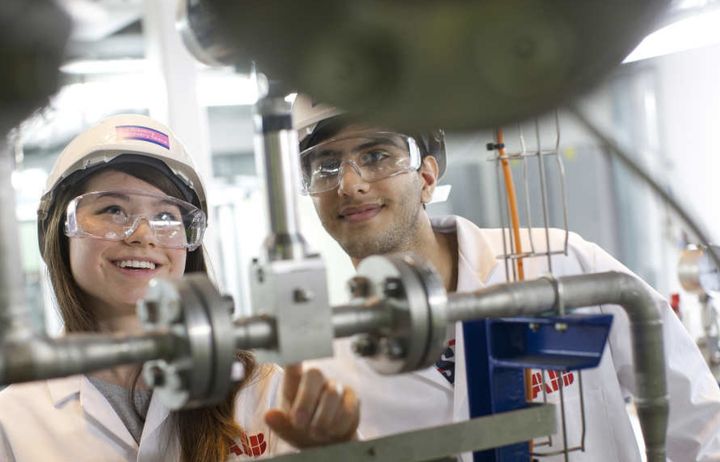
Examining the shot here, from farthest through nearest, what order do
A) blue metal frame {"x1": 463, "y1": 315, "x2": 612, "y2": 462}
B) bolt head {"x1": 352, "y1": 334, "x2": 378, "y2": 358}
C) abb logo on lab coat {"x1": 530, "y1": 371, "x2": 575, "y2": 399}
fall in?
abb logo on lab coat {"x1": 530, "y1": 371, "x2": 575, "y2": 399}
blue metal frame {"x1": 463, "y1": 315, "x2": 612, "y2": 462}
bolt head {"x1": 352, "y1": 334, "x2": 378, "y2": 358}

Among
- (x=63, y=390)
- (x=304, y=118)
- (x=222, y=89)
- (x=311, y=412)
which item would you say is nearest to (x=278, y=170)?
(x=311, y=412)

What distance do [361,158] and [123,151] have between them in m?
0.49

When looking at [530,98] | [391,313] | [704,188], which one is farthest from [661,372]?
[704,188]

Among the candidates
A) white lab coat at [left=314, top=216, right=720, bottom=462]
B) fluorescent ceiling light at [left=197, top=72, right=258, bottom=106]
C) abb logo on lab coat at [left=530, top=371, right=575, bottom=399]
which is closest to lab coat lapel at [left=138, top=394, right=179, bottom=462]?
white lab coat at [left=314, top=216, right=720, bottom=462]

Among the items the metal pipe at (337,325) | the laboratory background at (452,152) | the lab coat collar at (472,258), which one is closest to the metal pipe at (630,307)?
the laboratory background at (452,152)

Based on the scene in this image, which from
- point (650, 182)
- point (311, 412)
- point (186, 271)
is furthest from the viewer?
point (186, 271)

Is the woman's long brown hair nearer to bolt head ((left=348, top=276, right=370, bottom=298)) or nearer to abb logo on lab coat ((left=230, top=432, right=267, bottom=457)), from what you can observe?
abb logo on lab coat ((left=230, top=432, right=267, bottom=457))

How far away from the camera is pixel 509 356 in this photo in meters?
0.99

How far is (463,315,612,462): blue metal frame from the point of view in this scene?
88 centimetres

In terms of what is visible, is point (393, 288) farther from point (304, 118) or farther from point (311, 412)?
point (304, 118)

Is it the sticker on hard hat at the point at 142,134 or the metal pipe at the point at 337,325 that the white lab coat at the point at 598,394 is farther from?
the metal pipe at the point at 337,325

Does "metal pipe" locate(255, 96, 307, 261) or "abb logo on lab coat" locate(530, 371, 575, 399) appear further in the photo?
"abb logo on lab coat" locate(530, 371, 575, 399)

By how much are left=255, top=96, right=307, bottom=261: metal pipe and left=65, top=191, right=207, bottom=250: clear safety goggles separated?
2.95ft

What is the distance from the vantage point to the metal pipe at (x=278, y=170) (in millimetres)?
642
